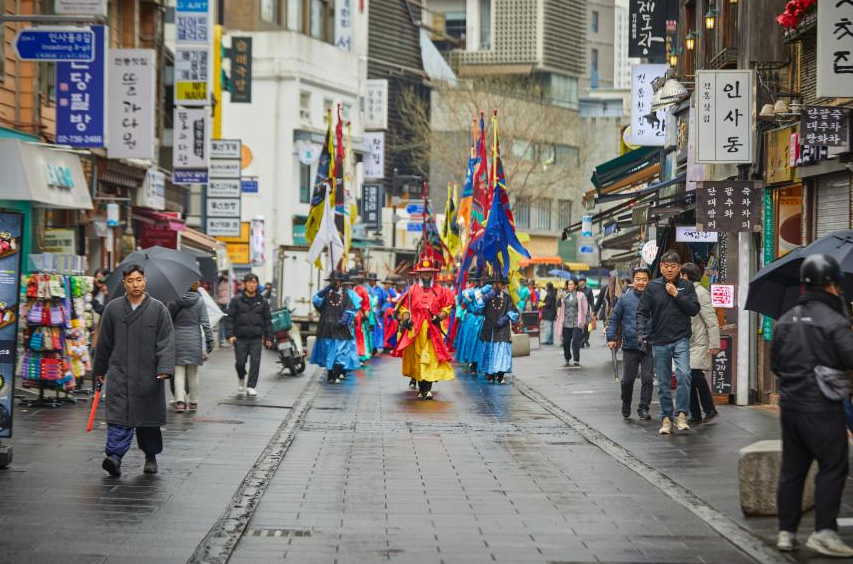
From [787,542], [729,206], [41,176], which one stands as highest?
[41,176]

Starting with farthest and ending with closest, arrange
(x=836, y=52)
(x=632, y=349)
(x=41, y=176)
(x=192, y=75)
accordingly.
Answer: (x=192, y=75)
(x=41, y=176)
(x=632, y=349)
(x=836, y=52)

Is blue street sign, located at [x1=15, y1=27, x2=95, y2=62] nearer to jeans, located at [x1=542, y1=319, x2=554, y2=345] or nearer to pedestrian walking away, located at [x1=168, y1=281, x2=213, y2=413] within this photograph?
pedestrian walking away, located at [x1=168, y1=281, x2=213, y2=413]

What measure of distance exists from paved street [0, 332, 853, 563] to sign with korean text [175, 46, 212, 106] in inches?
602

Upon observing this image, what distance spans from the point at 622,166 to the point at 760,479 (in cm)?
2086

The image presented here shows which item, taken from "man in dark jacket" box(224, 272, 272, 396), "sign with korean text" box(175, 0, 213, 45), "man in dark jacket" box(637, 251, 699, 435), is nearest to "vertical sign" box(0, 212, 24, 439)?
"man in dark jacket" box(637, 251, 699, 435)

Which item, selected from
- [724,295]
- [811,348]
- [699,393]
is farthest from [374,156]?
[811,348]

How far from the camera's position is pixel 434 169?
73188 millimetres

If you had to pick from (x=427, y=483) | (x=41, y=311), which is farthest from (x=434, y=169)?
(x=427, y=483)

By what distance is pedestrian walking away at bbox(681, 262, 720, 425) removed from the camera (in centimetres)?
1580

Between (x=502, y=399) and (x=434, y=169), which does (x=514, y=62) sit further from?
(x=502, y=399)

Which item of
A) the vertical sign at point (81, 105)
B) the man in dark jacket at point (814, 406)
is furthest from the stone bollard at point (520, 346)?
the man in dark jacket at point (814, 406)

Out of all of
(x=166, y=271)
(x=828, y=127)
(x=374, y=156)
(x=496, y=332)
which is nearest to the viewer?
(x=828, y=127)

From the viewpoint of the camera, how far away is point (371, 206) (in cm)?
6025

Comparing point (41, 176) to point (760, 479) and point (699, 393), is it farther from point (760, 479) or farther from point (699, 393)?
point (760, 479)
